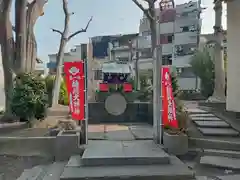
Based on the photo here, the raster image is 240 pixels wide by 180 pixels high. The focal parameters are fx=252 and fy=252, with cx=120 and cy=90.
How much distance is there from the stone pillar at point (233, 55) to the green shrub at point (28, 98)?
Answer: 515cm

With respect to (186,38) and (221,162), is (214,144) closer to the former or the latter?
(221,162)

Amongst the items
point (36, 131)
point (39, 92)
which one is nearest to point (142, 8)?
point (39, 92)

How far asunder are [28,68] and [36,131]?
222cm

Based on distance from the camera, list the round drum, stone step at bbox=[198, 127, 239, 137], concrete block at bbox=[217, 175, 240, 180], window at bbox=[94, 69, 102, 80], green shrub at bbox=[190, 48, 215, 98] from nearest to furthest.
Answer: concrete block at bbox=[217, 175, 240, 180] < stone step at bbox=[198, 127, 239, 137] < the round drum < window at bbox=[94, 69, 102, 80] < green shrub at bbox=[190, 48, 215, 98]

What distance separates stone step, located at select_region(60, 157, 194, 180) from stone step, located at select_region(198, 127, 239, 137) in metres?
1.90

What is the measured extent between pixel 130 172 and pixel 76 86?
7.01 feet

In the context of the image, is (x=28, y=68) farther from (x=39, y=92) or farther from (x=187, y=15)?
(x=187, y=15)

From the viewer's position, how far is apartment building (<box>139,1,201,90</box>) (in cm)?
2686

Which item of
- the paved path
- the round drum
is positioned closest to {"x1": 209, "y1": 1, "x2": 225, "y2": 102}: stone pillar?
the paved path

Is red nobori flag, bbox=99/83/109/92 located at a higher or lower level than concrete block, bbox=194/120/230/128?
higher

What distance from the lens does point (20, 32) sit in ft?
24.1

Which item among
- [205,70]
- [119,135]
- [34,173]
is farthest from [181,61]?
[34,173]

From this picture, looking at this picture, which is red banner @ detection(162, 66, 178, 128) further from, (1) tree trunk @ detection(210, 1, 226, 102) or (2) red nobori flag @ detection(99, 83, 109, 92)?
(1) tree trunk @ detection(210, 1, 226, 102)

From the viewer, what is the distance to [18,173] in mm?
4656
